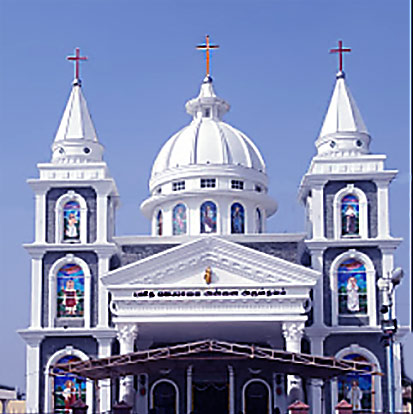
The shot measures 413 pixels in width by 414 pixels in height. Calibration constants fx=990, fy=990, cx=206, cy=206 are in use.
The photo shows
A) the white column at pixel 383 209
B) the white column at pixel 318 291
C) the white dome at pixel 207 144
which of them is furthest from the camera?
the white dome at pixel 207 144

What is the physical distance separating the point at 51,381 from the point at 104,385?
233 cm

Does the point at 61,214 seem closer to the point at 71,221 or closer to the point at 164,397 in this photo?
the point at 71,221

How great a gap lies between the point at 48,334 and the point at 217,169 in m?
11.3

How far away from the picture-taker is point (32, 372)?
4191 centimetres

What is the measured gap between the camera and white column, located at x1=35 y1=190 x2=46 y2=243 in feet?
143

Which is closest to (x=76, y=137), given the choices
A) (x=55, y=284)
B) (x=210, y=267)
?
(x=55, y=284)

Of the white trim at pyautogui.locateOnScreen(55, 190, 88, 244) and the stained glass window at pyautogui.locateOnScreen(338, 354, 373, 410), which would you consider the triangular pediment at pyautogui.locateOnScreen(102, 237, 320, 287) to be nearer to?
the white trim at pyautogui.locateOnScreen(55, 190, 88, 244)

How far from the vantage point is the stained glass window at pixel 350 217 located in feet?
141

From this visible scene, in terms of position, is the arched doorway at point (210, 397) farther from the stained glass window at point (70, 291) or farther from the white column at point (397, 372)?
the white column at point (397, 372)

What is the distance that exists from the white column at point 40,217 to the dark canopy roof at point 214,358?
8.76 metres

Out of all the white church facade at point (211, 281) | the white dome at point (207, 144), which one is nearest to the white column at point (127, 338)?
the white church facade at point (211, 281)

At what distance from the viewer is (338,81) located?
4581cm

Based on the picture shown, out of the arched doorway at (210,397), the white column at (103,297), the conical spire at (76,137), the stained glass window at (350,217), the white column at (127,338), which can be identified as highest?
the conical spire at (76,137)

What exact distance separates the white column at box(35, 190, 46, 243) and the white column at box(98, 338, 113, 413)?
524 centimetres
